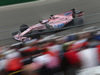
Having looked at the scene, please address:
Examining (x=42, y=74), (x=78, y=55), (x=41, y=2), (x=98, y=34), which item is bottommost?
(x=42, y=74)

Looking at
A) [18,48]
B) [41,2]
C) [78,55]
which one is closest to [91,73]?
[78,55]

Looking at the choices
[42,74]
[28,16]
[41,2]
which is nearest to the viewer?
[42,74]

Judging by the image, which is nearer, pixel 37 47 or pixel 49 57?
pixel 49 57

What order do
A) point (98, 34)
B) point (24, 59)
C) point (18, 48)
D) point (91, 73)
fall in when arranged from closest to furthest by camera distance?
point (91, 73) → point (24, 59) → point (98, 34) → point (18, 48)

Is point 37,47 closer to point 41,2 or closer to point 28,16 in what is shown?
point 28,16

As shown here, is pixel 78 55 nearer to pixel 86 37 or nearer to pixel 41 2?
pixel 86 37

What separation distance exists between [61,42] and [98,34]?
389 millimetres

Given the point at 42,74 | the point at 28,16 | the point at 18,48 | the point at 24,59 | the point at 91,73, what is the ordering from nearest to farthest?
the point at 91,73 → the point at 42,74 → the point at 24,59 → the point at 18,48 → the point at 28,16

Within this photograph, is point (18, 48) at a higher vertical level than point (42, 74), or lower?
higher

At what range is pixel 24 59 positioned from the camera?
5.62ft

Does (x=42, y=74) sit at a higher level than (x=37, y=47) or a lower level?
lower

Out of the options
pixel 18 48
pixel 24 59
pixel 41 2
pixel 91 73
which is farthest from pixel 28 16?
pixel 91 73

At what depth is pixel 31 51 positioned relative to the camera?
1.85m

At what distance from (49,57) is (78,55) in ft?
0.86
